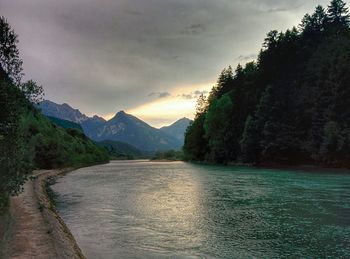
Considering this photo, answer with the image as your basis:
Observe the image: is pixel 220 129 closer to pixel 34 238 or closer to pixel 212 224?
pixel 212 224

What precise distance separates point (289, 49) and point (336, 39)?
623 inches

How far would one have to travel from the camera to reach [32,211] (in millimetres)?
25250

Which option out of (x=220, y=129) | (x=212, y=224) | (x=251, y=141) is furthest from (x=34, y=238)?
(x=220, y=129)

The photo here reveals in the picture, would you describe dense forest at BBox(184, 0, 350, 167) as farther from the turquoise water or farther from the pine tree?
the turquoise water

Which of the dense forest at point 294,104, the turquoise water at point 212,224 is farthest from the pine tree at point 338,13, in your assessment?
the turquoise water at point 212,224

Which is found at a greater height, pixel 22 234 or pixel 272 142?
pixel 272 142

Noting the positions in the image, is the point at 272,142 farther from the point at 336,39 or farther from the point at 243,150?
the point at 336,39

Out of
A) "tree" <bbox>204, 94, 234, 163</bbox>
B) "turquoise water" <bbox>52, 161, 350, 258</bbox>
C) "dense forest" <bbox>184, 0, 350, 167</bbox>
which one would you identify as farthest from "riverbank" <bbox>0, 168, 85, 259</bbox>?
"tree" <bbox>204, 94, 234, 163</bbox>

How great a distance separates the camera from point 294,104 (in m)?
94.0

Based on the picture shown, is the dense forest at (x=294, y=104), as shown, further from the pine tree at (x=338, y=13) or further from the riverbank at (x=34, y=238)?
the riverbank at (x=34, y=238)

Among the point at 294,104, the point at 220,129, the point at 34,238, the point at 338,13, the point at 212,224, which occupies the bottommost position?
the point at 212,224

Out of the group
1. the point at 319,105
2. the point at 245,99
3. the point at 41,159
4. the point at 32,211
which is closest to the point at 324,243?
the point at 32,211

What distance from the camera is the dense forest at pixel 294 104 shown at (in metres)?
82.2

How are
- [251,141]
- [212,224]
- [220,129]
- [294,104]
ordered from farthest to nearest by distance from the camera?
[220,129] < [251,141] < [294,104] < [212,224]
